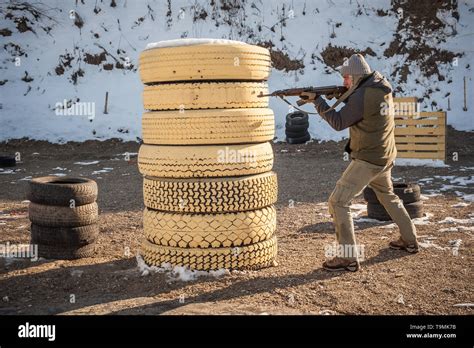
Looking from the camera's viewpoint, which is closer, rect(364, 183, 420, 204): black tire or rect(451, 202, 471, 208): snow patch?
rect(364, 183, 420, 204): black tire

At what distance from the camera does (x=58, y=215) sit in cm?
589

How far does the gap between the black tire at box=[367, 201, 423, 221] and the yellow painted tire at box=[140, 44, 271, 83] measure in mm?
3377

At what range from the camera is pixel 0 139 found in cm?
1819

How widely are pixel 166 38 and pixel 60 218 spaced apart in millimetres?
16885

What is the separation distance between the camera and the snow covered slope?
757 inches

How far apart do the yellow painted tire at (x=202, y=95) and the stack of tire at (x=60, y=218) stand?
1450mm

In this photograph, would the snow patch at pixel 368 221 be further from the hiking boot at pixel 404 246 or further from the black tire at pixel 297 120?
the black tire at pixel 297 120

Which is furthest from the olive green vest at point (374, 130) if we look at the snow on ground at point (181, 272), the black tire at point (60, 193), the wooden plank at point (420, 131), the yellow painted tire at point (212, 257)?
the wooden plank at point (420, 131)

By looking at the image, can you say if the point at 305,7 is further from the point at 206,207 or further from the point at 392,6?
the point at 206,207

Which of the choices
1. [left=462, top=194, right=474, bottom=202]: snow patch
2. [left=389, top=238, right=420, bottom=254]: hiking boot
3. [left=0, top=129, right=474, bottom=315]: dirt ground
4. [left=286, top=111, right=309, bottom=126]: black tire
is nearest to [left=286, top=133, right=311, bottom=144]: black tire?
[left=286, top=111, right=309, bottom=126]: black tire

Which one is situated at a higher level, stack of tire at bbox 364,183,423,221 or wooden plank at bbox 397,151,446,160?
wooden plank at bbox 397,151,446,160

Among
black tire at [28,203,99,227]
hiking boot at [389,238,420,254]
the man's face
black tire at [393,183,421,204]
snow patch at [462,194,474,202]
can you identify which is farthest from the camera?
snow patch at [462,194,474,202]

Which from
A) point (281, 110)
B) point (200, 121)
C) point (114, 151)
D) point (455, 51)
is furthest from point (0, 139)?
point (455, 51)

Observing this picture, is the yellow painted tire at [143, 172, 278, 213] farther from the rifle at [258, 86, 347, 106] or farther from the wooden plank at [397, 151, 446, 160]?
the wooden plank at [397, 151, 446, 160]
